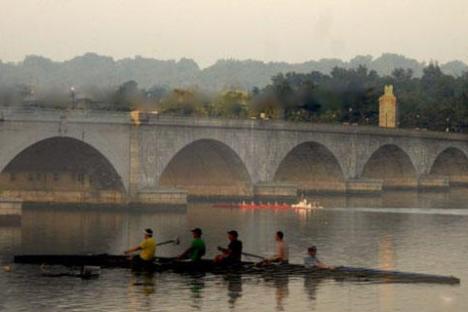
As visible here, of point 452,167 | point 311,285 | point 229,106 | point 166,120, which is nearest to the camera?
point 311,285

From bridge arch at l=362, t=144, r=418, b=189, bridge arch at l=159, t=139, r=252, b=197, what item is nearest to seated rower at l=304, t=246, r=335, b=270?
bridge arch at l=159, t=139, r=252, b=197

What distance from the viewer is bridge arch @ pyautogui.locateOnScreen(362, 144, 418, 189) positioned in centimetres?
14138

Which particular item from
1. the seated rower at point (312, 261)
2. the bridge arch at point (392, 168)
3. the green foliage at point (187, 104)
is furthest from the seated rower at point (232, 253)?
the green foliage at point (187, 104)

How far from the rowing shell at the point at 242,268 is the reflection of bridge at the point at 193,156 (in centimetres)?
2886

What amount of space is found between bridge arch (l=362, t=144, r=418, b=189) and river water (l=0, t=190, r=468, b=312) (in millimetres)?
23521

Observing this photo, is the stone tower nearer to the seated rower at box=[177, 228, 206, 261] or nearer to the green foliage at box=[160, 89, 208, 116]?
the green foliage at box=[160, 89, 208, 116]

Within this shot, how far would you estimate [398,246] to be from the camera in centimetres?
6825

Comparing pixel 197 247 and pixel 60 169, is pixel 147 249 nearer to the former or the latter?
pixel 197 247

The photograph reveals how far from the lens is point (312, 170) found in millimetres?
128125

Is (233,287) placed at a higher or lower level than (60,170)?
lower

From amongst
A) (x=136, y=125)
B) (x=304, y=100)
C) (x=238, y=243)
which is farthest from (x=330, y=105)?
(x=238, y=243)

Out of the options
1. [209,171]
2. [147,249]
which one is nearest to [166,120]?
[209,171]

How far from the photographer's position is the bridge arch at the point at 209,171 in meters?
106

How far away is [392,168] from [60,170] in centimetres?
6185
